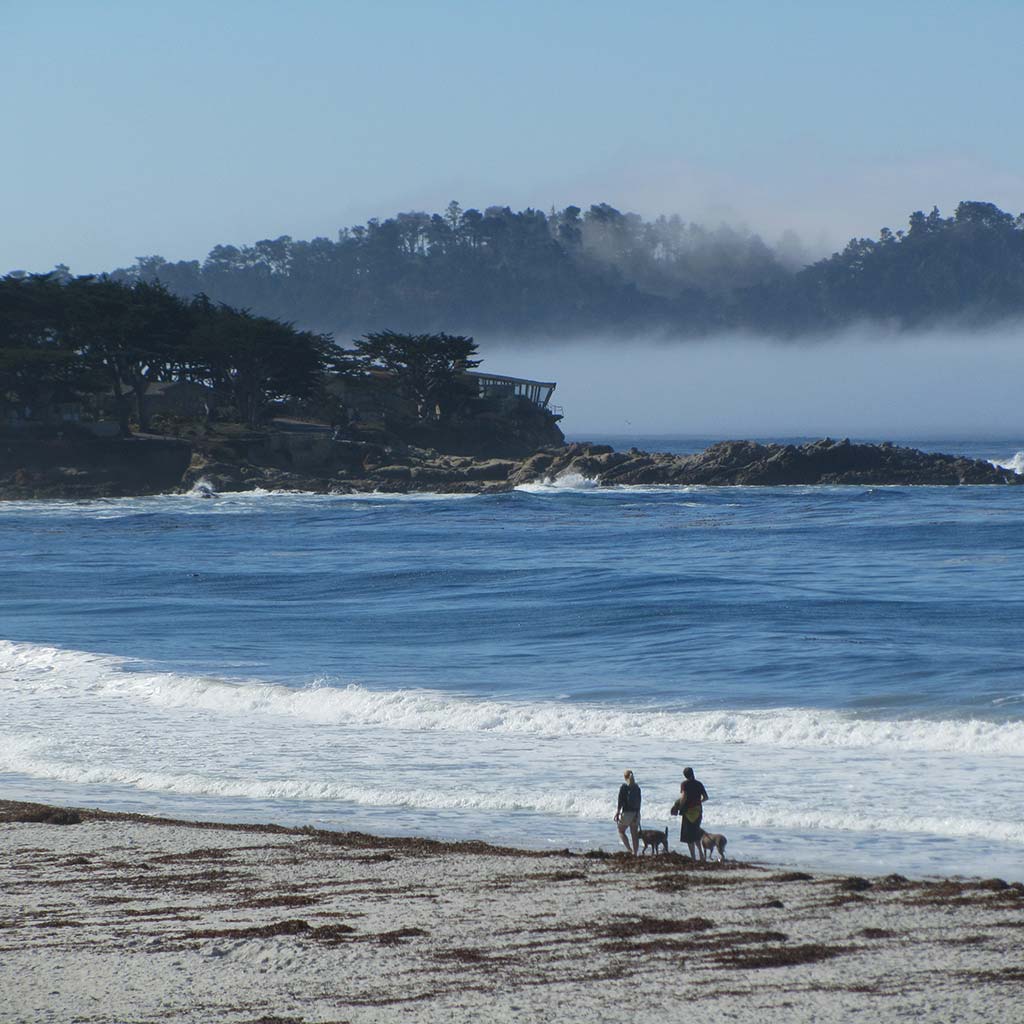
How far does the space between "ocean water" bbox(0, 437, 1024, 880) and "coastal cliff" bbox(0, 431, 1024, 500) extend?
29862 mm

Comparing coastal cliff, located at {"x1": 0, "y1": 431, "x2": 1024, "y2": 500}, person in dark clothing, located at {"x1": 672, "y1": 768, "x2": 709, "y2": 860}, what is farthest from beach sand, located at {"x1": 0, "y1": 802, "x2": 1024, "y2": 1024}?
coastal cliff, located at {"x1": 0, "y1": 431, "x2": 1024, "y2": 500}

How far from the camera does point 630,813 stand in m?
11.4

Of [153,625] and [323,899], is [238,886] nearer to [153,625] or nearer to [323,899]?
[323,899]

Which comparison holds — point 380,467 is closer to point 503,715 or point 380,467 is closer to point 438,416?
point 438,416

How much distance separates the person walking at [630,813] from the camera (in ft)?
37.1

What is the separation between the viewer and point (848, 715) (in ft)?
57.1

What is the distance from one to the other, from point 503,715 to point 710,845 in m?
7.31


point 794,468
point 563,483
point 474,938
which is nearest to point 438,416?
point 563,483

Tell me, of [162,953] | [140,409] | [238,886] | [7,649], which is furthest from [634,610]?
[140,409]

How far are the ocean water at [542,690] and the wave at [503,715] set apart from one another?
0.18 feet

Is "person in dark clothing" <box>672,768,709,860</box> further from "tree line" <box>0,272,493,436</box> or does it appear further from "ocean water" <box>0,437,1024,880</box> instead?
"tree line" <box>0,272,493,436</box>

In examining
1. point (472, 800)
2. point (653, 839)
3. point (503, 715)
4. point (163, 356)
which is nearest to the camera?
point (653, 839)

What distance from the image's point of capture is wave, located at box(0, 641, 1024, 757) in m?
16.2

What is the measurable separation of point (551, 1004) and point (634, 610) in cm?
2115
